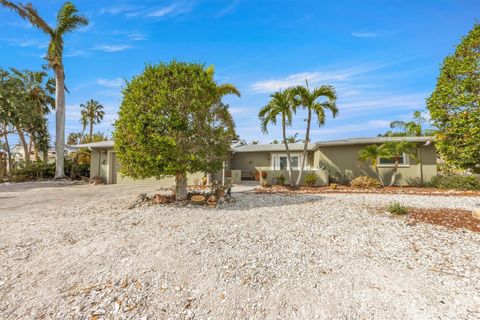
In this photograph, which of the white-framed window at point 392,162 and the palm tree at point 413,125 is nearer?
the white-framed window at point 392,162

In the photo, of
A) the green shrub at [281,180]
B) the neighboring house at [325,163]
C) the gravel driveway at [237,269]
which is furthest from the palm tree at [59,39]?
the green shrub at [281,180]

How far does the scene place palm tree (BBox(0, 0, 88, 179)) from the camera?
53.4 feet

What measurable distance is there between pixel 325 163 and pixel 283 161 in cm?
365

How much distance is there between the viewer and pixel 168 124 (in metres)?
6.43

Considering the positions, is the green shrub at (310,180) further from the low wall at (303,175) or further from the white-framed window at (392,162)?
the white-framed window at (392,162)

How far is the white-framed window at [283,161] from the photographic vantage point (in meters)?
17.3

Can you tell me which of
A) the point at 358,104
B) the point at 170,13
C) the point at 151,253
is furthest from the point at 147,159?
the point at 358,104

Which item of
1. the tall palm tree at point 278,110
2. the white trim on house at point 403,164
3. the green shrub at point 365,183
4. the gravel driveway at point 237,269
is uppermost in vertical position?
the tall palm tree at point 278,110

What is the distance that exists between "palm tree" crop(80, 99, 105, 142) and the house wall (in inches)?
1331

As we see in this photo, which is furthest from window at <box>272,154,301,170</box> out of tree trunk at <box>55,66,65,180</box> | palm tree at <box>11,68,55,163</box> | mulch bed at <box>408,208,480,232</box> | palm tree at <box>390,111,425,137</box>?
palm tree at <box>11,68,55,163</box>

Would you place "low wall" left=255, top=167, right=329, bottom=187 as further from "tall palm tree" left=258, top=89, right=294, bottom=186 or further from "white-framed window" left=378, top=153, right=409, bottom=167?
"white-framed window" left=378, top=153, right=409, bottom=167

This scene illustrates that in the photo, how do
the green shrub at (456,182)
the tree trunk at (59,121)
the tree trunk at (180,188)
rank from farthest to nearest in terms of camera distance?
the tree trunk at (59,121)
the green shrub at (456,182)
the tree trunk at (180,188)

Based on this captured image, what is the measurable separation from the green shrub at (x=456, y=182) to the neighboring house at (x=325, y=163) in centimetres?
93

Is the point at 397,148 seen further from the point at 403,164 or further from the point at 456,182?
the point at 456,182
